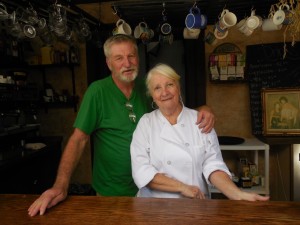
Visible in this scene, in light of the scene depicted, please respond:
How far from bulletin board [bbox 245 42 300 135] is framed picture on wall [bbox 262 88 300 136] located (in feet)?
0.54

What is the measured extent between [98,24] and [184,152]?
1739 millimetres

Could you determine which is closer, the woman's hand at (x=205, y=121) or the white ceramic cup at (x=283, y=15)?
the woman's hand at (x=205, y=121)

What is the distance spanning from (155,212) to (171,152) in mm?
504

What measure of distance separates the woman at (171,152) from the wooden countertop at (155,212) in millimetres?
346

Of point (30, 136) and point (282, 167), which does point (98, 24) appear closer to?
point (30, 136)

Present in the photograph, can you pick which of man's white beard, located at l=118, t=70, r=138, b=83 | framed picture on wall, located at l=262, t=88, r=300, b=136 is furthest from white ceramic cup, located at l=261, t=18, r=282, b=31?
man's white beard, located at l=118, t=70, r=138, b=83

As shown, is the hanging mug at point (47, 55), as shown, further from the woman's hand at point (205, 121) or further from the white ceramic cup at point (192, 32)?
the woman's hand at point (205, 121)

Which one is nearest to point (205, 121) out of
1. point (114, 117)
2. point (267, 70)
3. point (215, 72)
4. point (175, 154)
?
point (175, 154)

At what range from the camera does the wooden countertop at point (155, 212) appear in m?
0.85

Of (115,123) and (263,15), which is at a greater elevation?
(263,15)

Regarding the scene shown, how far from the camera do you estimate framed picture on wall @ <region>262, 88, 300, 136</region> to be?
9.18ft

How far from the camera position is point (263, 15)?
7.37 feet

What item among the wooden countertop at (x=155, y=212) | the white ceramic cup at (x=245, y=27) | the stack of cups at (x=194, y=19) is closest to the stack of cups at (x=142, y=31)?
the stack of cups at (x=194, y=19)

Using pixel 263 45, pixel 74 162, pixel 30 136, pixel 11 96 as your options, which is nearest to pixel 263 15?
pixel 263 45
